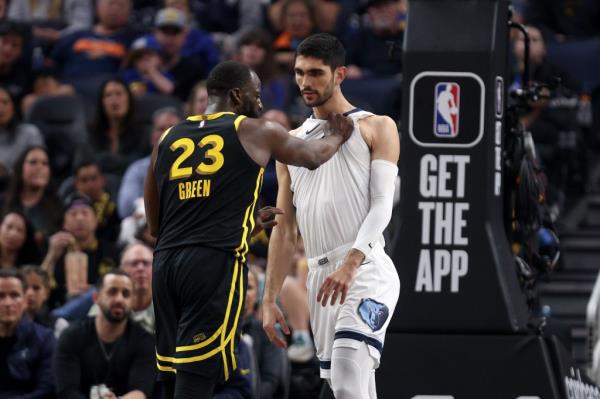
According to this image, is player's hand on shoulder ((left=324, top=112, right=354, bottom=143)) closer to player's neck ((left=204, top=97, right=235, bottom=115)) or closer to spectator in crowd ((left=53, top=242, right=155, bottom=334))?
player's neck ((left=204, top=97, right=235, bottom=115))

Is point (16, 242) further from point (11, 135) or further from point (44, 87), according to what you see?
point (44, 87)

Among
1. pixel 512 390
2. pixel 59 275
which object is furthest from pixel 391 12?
pixel 512 390

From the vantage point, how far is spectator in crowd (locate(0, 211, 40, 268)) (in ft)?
37.8

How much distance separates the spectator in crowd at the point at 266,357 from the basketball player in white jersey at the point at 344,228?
9.37ft

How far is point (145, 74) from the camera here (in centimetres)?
1451

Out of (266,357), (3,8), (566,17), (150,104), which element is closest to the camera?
(266,357)

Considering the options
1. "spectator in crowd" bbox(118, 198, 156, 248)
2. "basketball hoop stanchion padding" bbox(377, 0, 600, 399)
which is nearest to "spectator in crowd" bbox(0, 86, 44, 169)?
"spectator in crowd" bbox(118, 198, 156, 248)

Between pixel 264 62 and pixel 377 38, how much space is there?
1.50 m

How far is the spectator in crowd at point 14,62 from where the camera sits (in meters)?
14.6

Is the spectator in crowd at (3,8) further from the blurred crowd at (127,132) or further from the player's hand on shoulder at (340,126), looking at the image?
the player's hand on shoulder at (340,126)

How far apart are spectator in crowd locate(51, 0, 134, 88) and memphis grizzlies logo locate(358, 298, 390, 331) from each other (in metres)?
8.59

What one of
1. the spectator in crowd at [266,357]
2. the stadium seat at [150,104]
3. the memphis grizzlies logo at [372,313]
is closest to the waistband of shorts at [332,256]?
the memphis grizzlies logo at [372,313]

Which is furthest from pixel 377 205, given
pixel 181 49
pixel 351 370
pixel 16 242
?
pixel 181 49

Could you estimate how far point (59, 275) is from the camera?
11.5 meters
